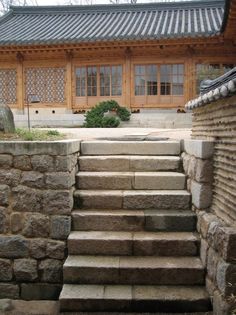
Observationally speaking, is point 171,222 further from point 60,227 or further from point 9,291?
point 9,291

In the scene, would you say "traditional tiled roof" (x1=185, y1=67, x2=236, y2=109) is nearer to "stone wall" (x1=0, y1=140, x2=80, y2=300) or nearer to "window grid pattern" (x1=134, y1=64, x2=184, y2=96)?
"stone wall" (x1=0, y1=140, x2=80, y2=300)

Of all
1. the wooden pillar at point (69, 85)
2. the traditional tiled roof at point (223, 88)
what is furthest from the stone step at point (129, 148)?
the wooden pillar at point (69, 85)

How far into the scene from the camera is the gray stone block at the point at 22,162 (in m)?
4.78

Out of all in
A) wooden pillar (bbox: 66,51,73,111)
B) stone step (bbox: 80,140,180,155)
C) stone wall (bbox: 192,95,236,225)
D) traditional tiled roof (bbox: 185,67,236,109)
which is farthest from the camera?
wooden pillar (bbox: 66,51,73,111)

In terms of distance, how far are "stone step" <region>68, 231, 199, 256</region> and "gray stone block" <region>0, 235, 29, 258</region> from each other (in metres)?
0.62

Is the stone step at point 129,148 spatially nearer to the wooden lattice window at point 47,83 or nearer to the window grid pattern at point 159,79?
the window grid pattern at point 159,79

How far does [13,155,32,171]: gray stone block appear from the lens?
478 centimetres

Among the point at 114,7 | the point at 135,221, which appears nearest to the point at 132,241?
the point at 135,221

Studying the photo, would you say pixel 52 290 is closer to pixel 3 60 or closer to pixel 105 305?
pixel 105 305

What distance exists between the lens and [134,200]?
16.5 ft

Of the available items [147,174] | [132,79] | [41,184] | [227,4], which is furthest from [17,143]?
[132,79]

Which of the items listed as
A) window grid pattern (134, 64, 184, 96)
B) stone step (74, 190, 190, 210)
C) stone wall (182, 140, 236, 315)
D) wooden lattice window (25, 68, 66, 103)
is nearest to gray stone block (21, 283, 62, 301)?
stone step (74, 190, 190, 210)

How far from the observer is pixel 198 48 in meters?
15.2

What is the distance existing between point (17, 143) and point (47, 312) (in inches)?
83.1
